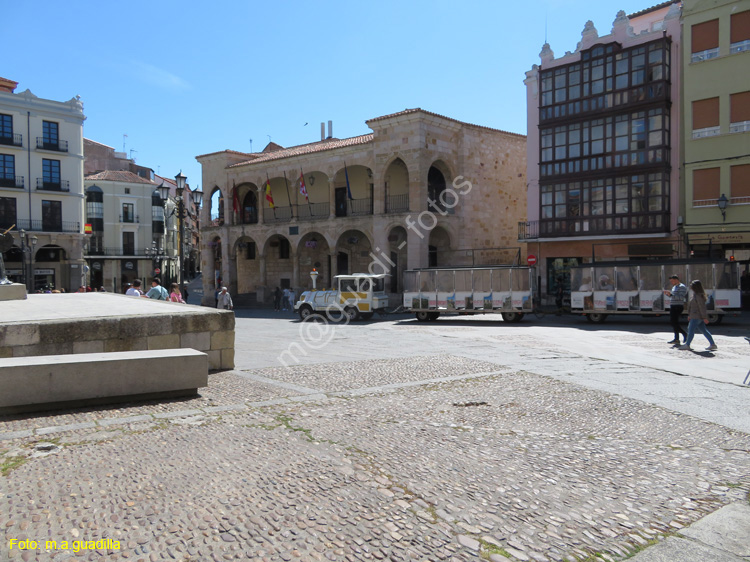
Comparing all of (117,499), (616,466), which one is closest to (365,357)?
(616,466)

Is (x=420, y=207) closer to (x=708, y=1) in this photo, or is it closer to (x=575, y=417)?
(x=708, y=1)

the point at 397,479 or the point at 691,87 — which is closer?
the point at 397,479

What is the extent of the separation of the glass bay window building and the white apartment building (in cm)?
2987

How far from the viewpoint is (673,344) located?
12898 millimetres

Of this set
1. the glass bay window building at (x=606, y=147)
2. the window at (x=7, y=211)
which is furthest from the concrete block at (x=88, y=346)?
the window at (x=7, y=211)

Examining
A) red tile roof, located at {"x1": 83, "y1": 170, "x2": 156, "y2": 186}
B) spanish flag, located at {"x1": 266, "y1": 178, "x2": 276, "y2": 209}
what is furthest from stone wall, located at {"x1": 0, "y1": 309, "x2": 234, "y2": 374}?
red tile roof, located at {"x1": 83, "y1": 170, "x2": 156, "y2": 186}

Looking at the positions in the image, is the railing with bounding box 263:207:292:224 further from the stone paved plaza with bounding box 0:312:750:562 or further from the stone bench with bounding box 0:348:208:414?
the stone bench with bounding box 0:348:208:414

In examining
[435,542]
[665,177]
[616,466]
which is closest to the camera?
[435,542]

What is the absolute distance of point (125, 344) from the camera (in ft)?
24.8

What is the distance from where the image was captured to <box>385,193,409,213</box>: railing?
3144 centimetres

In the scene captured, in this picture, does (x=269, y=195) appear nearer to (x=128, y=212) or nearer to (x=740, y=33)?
(x=128, y=212)

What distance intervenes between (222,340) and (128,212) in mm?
45198

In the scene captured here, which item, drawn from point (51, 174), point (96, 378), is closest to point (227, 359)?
point (96, 378)

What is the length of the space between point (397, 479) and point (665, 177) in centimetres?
2404
